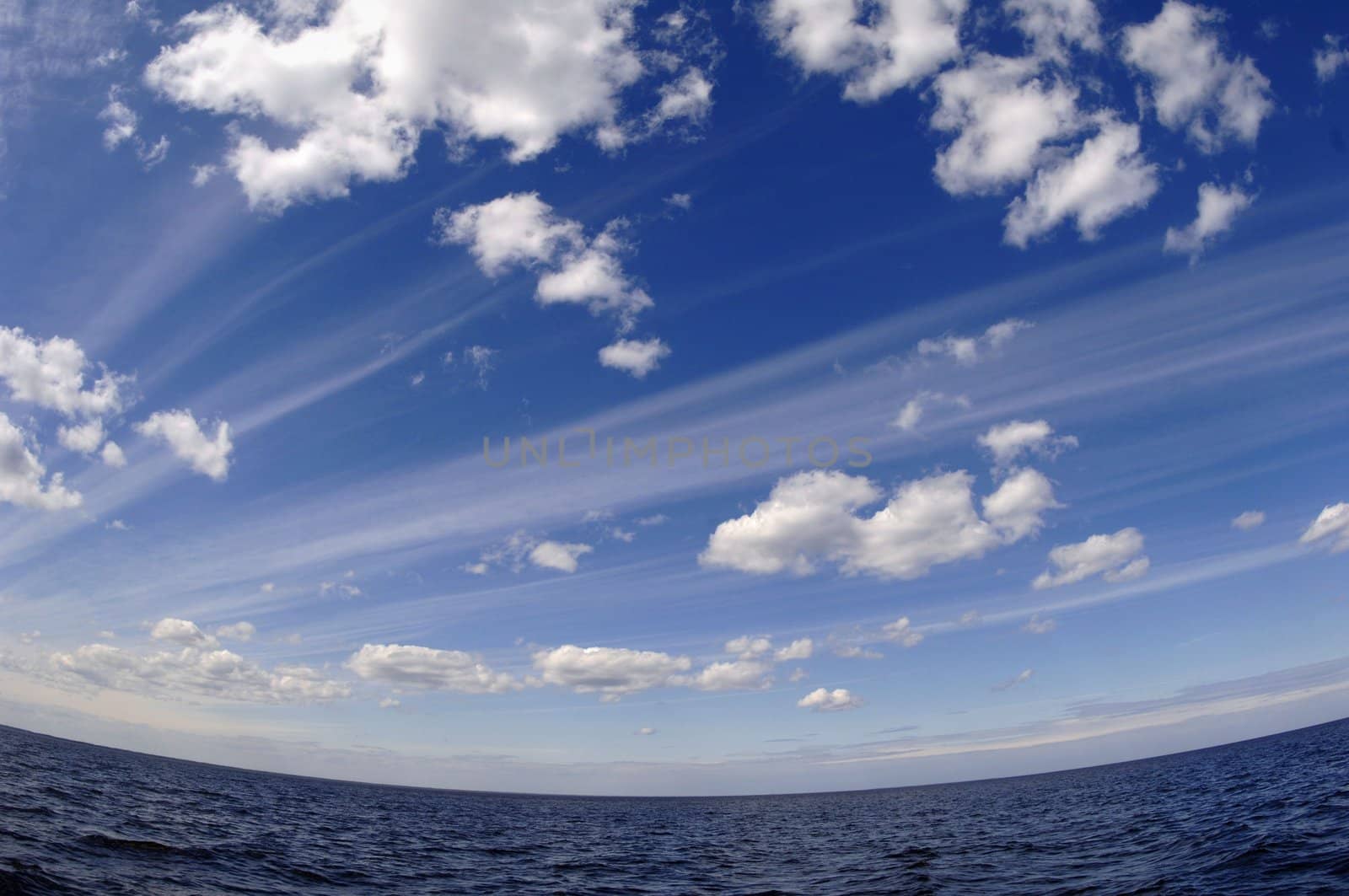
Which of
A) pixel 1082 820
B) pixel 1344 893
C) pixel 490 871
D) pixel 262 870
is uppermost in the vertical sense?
pixel 1344 893

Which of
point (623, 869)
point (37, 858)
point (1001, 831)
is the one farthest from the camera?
point (1001, 831)

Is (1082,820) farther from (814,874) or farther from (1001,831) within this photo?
(814,874)

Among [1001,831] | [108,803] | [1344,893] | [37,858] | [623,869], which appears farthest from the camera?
[1001,831]

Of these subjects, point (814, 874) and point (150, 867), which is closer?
point (150, 867)

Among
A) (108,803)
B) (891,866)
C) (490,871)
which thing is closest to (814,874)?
(891,866)

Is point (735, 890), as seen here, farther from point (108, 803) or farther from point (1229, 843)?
point (108, 803)

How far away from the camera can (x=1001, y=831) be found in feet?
187

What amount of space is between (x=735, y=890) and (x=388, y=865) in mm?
22672

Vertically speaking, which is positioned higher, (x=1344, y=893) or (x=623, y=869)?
(x=1344, y=893)

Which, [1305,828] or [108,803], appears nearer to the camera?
[1305,828]

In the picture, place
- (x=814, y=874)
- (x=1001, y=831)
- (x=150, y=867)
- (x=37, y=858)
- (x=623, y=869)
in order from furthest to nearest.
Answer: (x=1001, y=831) < (x=623, y=869) < (x=814, y=874) < (x=150, y=867) < (x=37, y=858)

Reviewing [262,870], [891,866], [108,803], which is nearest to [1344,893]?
[891,866]

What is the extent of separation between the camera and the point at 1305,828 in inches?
1366

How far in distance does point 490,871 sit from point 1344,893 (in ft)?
138
